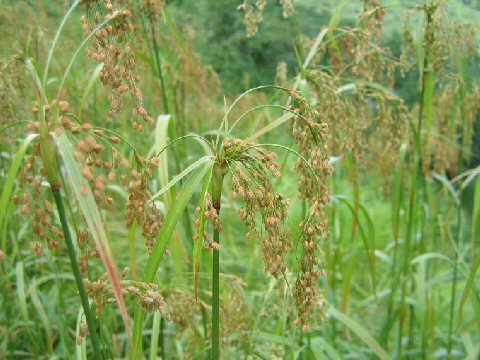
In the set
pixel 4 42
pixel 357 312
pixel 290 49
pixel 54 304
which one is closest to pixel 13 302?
pixel 54 304

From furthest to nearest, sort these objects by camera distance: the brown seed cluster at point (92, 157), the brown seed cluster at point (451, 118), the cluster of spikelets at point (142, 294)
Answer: the brown seed cluster at point (451, 118), the cluster of spikelets at point (142, 294), the brown seed cluster at point (92, 157)

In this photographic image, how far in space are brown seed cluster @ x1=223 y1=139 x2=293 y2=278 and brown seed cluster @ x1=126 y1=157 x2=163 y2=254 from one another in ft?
0.45

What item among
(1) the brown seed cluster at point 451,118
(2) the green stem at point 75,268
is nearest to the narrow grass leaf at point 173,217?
(2) the green stem at point 75,268

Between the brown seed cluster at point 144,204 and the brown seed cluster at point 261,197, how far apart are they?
0.14 meters

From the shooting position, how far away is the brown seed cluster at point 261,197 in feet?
3.38

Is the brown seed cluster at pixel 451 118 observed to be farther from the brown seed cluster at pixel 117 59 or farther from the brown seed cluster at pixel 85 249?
the brown seed cluster at pixel 85 249

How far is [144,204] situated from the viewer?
108 centimetres

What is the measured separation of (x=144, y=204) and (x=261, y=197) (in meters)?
0.20

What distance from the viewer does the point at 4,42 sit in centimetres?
249

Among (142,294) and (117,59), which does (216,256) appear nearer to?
(142,294)

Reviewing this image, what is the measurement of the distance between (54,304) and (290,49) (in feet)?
16.2

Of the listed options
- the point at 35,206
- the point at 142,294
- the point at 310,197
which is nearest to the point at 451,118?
the point at 310,197

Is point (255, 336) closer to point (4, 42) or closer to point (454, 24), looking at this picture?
point (454, 24)

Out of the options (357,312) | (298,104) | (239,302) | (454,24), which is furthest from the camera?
(357,312)
